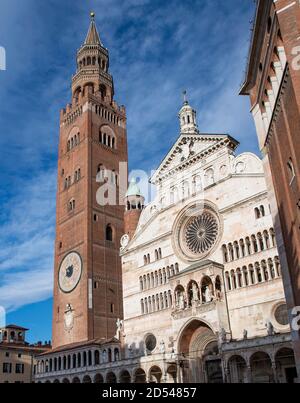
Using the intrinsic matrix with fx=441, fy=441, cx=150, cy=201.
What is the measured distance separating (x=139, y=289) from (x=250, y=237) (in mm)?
12007

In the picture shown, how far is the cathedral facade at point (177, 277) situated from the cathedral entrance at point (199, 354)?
8 centimetres

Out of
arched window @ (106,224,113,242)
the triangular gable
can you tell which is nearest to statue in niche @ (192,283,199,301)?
the triangular gable

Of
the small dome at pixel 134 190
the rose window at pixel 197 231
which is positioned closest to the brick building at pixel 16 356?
the small dome at pixel 134 190

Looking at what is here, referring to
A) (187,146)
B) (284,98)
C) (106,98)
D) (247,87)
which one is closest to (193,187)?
(187,146)

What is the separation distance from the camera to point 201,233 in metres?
34.9

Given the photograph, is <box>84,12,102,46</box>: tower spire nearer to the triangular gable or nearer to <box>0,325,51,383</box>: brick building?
the triangular gable

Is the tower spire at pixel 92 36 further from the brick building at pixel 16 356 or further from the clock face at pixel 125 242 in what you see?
the brick building at pixel 16 356

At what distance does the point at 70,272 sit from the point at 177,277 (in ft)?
55.8

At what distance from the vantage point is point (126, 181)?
53594 millimetres

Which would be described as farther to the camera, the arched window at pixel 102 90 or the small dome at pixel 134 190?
the arched window at pixel 102 90

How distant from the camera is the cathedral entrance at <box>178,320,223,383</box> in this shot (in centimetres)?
3109

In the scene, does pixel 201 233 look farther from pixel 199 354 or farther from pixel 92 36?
pixel 92 36

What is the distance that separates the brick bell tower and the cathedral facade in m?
0.16

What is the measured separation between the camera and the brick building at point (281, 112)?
14641mm
